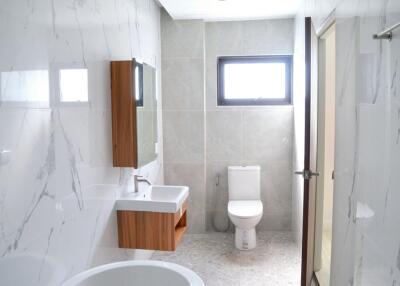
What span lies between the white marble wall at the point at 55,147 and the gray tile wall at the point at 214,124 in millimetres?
1381

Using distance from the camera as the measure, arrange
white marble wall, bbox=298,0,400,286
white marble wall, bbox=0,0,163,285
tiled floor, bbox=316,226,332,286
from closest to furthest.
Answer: white marble wall, bbox=298,0,400,286
white marble wall, bbox=0,0,163,285
tiled floor, bbox=316,226,332,286

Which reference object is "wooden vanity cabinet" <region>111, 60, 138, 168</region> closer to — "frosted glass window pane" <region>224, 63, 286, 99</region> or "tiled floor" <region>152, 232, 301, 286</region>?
"tiled floor" <region>152, 232, 301, 286</region>

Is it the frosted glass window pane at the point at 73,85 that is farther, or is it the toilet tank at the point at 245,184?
the toilet tank at the point at 245,184

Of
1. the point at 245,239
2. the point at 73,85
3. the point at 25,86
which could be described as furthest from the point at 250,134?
the point at 25,86

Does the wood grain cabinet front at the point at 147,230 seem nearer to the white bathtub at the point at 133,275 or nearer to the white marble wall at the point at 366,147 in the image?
the white bathtub at the point at 133,275

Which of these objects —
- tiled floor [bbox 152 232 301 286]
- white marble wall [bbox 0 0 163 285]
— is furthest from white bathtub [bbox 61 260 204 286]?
tiled floor [bbox 152 232 301 286]

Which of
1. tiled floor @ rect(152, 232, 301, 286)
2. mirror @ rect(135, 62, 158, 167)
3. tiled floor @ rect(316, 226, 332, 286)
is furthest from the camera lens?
tiled floor @ rect(152, 232, 301, 286)

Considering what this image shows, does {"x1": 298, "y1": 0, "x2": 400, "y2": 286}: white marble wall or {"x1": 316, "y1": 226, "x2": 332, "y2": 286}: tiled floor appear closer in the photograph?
{"x1": 298, "y1": 0, "x2": 400, "y2": 286}: white marble wall

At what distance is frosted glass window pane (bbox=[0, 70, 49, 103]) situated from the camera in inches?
54.1

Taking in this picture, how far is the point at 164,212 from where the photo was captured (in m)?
2.53

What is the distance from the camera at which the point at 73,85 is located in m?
1.93

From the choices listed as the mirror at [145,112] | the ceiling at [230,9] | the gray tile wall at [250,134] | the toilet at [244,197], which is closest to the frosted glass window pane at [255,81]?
the gray tile wall at [250,134]

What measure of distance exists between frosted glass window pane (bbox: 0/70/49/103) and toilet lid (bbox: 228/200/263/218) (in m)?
2.35

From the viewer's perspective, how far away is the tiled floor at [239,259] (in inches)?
120
